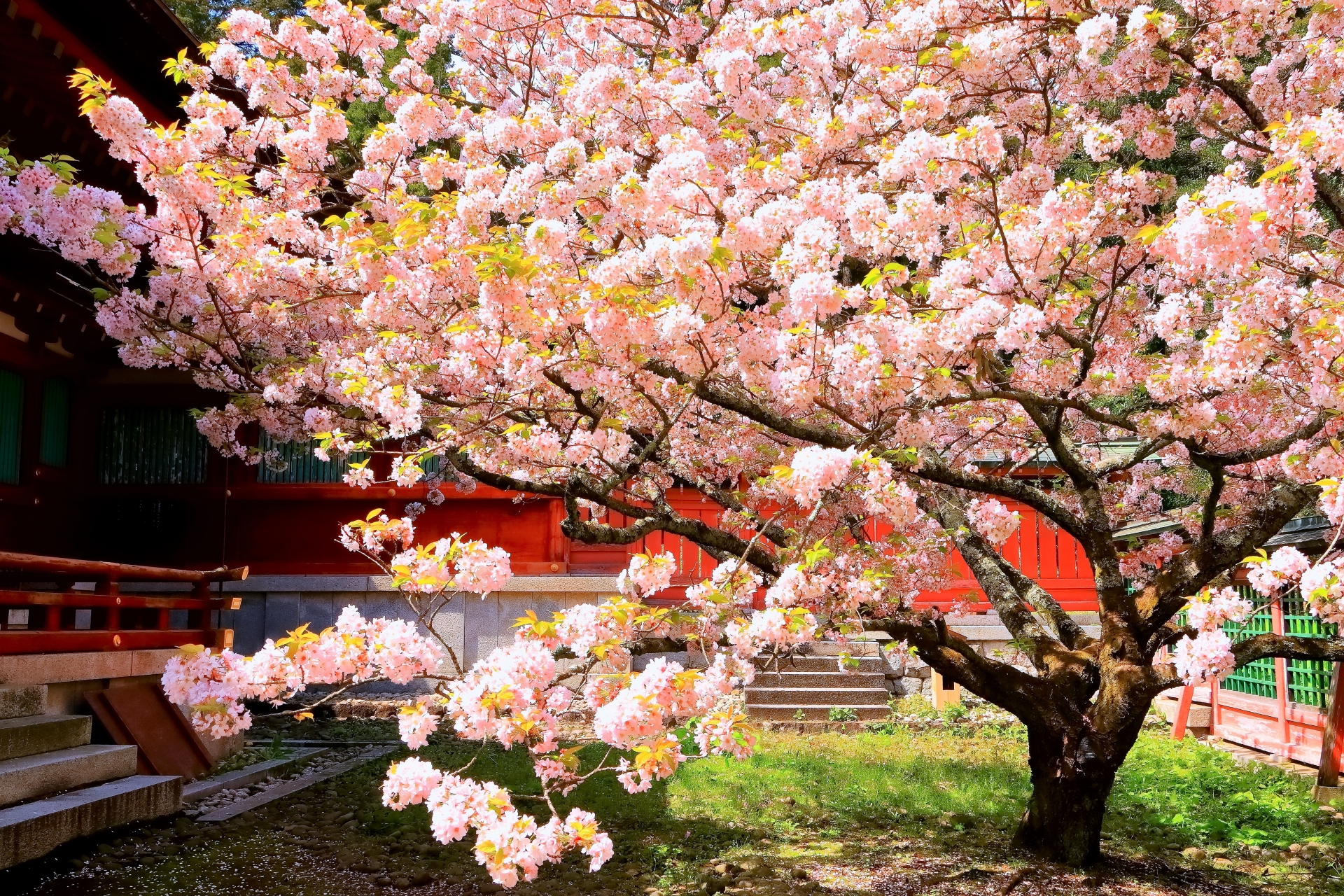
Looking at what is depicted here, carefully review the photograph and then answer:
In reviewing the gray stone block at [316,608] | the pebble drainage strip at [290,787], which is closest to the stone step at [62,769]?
the pebble drainage strip at [290,787]

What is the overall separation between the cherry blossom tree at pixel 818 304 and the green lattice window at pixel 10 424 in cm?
317

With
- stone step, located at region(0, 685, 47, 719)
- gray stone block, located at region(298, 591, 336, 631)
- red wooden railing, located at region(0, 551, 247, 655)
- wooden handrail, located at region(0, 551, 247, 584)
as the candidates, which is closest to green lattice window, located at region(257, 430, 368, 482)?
gray stone block, located at region(298, 591, 336, 631)

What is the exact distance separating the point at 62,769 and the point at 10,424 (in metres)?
5.28

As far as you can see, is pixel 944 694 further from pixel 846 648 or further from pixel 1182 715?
pixel 1182 715

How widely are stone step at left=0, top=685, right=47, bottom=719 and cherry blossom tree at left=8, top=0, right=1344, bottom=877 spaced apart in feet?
8.73

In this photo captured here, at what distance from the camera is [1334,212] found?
6238mm

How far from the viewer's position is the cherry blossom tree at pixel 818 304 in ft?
16.4

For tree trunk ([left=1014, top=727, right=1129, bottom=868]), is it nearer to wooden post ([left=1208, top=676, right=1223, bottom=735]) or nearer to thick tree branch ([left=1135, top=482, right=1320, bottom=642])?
thick tree branch ([left=1135, top=482, right=1320, bottom=642])

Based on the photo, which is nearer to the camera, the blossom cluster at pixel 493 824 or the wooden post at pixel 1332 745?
the blossom cluster at pixel 493 824

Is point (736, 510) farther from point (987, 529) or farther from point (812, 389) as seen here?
point (812, 389)

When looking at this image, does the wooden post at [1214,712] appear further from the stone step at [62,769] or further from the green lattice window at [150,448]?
the green lattice window at [150,448]

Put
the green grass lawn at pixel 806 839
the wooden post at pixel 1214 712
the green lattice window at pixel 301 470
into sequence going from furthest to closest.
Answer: the green lattice window at pixel 301 470
the wooden post at pixel 1214 712
the green grass lawn at pixel 806 839

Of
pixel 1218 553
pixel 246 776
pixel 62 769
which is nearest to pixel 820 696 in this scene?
pixel 246 776

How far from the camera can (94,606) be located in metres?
8.43
